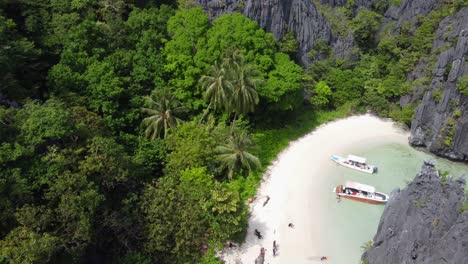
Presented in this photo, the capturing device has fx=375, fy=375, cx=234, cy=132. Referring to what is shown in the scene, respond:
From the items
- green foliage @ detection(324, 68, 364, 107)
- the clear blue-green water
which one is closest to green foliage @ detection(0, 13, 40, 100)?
the clear blue-green water

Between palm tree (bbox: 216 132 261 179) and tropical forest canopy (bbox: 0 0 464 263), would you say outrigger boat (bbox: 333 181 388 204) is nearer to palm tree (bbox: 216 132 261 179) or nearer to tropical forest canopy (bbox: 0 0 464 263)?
tropical forest canopy (bbox: 0 0 464 263)

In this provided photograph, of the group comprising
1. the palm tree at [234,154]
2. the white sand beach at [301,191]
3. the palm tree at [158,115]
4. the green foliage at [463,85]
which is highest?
the green foliage at [463,85]

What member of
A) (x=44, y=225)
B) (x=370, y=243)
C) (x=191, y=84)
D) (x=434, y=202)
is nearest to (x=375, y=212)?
(x=370, y=243)

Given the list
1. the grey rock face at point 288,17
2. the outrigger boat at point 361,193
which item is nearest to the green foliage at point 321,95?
the grey rock face at point 288,17

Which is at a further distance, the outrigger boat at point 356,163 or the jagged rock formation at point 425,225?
the outrigger boat at point 356,163

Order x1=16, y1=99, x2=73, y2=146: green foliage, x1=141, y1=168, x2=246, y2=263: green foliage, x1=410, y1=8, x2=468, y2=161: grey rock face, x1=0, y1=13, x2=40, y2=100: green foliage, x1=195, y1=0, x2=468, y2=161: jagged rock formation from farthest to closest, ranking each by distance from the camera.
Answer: x1=195, y1=0, x2=468, y2=161: jagged rock formation, x1=410, y1=8, x2=468, y2=161: grey rock face, x1=0, y1=13, x2=40, y2=100: green foliage, x1=141, y1=168, x2=246, y2=263: green foliage, x1=16, y1=99, x2=73, y2=146: green foliage

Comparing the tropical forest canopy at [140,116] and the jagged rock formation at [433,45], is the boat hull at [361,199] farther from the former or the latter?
the jagged rock formation at [433,45]

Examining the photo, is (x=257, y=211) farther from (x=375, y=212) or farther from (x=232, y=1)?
(x=232, y=1)
